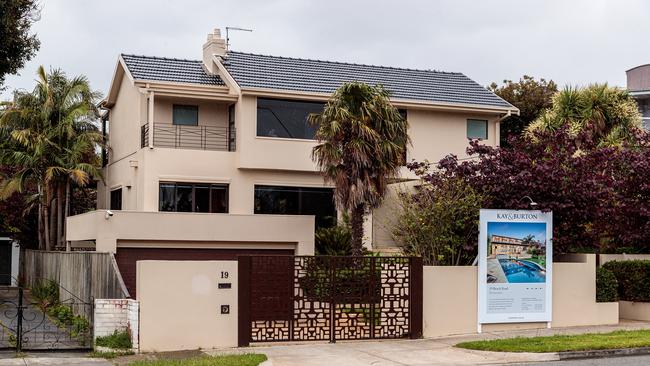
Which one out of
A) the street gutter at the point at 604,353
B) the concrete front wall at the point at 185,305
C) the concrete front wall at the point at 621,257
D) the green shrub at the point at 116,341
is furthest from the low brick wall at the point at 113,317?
the concrete front wall at the point at 621,257

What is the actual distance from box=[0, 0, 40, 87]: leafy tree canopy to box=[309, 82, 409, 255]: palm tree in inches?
349

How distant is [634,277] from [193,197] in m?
13.9

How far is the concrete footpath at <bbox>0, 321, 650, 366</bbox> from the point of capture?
644 inches

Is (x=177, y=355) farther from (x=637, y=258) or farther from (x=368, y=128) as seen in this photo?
(x=637, y=258)

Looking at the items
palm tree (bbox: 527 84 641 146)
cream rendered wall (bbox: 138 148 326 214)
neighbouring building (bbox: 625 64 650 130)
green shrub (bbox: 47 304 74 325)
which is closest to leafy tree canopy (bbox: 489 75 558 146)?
neighbouring building (bbox: 625 64 650 130)

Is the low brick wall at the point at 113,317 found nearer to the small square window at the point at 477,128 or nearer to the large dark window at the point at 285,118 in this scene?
the large dark window at the point at 285,118

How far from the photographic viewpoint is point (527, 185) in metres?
21.9

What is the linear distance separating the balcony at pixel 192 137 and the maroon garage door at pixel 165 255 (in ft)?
15.0

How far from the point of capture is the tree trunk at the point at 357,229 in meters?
25.1

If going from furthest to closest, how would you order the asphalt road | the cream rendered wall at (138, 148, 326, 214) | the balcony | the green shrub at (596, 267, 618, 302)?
the balcony < the cream rendered wall at (138, 148, 326, 214) < the green shrub at (596, 267, 618, 302) < the asphalt road

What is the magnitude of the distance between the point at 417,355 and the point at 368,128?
29.2 feet

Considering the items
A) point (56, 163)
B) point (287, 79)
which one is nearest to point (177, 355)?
point (287, 79)

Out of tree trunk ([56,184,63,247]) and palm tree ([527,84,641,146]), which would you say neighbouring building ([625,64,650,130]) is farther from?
tree trunk ([56,184,63,247])

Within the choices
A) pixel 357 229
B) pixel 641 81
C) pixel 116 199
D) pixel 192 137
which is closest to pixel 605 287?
pixel 357 229
